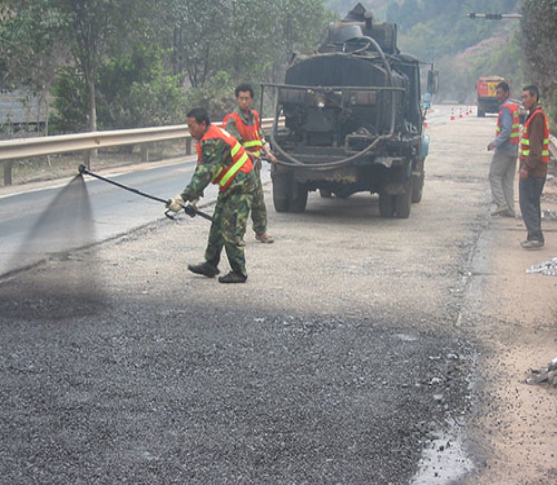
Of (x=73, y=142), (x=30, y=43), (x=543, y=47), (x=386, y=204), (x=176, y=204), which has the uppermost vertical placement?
(x=543, y=47)

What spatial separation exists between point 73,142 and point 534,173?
988cm

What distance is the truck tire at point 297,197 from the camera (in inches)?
486

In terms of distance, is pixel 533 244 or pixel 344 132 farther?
pixel 344 132

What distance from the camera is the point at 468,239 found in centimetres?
1070

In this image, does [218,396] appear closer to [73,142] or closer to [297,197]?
[297,197]

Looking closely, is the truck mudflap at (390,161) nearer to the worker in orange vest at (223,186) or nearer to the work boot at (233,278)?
the worker in orange vest at (223,186)

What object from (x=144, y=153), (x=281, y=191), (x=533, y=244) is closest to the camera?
(x=533, y=244)

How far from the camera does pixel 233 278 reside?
7.95 m

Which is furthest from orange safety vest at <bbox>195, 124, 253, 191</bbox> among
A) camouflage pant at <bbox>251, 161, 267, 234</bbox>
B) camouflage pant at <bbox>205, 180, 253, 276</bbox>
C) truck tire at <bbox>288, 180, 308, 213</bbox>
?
truck tire at <bbox>288, 180, 308, 213</bbox>

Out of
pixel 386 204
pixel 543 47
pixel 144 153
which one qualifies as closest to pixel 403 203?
pixel 386 204

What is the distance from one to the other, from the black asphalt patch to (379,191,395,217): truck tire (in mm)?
5522

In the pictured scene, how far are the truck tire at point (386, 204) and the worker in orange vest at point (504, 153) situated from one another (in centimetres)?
157

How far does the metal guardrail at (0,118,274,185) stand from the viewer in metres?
14.8

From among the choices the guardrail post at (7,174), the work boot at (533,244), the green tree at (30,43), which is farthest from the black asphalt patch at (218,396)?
the green tree at (30,43)
